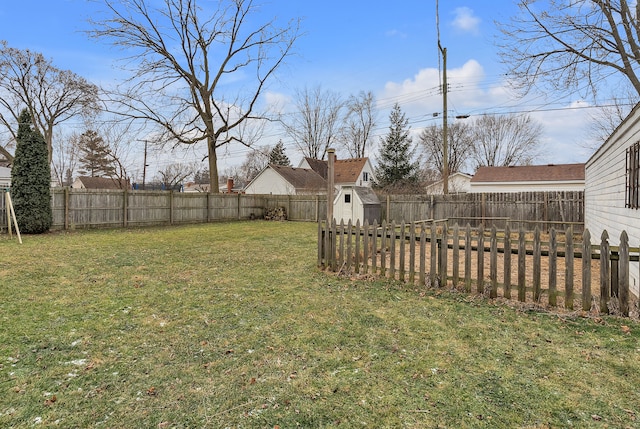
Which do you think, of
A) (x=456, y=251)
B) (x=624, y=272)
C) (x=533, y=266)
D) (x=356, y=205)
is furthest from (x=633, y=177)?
(x=356, y=205)

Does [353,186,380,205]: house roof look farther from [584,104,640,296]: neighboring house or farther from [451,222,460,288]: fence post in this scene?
[451,222,460,288]: fence post

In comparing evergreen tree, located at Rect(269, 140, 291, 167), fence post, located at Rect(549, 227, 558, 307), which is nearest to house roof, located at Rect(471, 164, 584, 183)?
evergreen tree, located at Rect(269, 140, 291, 167)

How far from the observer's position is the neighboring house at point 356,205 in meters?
14.0

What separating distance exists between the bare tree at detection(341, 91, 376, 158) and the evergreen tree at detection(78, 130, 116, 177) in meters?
26.0

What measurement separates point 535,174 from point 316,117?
2209 cm

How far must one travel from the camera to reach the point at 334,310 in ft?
13.9

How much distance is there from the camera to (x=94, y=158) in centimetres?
3947

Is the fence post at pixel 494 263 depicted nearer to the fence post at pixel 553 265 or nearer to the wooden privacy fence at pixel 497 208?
the fence post at pixel 553 265

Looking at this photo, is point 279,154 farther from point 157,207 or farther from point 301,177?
point 157,207

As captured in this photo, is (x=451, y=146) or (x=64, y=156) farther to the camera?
(x=451, y=146)

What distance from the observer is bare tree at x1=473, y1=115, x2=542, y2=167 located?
3778cm

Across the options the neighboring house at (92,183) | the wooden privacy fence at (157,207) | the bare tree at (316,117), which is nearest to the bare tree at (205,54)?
the wooden privacy fence at (157,207)

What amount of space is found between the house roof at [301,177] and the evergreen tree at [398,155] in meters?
6.87

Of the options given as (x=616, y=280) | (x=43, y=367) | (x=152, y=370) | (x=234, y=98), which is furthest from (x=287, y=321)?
(x=234, y=98)
